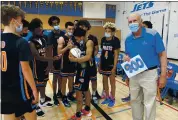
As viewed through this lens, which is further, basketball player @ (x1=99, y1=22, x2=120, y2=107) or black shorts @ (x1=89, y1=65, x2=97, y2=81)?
basketball player @ (x1=99, y1=22, x2=120, y2=107)

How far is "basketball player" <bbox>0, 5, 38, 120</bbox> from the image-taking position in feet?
5.19

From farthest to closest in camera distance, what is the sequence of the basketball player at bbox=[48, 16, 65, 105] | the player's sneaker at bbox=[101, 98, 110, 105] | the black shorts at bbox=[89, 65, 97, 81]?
the player's sneaker at bbox=[101, 98, 110, 105]
the basketball player at bbox=[48, 16, 65, 105]
the black shorts at bbox=[89, 65, 97, 81]

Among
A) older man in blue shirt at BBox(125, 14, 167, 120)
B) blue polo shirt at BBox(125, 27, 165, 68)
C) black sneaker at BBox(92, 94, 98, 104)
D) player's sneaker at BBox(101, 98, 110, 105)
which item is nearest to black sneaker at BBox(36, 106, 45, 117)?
black sneaker at BBox(92, 94, 98, 104)

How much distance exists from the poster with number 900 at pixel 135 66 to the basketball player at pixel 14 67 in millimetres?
1254

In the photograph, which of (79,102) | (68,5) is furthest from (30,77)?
(68,5)

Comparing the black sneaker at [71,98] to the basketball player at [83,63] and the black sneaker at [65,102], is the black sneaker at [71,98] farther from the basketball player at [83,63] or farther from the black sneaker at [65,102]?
the basketball player at [83,63]

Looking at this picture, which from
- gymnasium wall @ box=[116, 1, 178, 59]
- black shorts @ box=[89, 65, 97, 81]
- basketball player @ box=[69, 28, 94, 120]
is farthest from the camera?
gymnasium wall @ box=[116, 1, 178, 59]

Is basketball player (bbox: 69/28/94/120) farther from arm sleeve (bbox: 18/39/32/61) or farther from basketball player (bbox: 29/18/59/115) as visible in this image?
arm sleeve (bbox: 18/39/32/61)

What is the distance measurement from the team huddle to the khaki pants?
73cm

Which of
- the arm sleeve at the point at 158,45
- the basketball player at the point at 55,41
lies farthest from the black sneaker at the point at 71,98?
the arm sleeve at the point at 158,45

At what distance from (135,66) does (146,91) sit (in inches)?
13.5

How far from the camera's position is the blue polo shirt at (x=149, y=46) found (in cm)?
221

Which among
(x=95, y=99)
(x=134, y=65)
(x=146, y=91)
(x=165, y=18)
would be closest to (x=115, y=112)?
(x=95, y=99)

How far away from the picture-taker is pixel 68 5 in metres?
9.38
